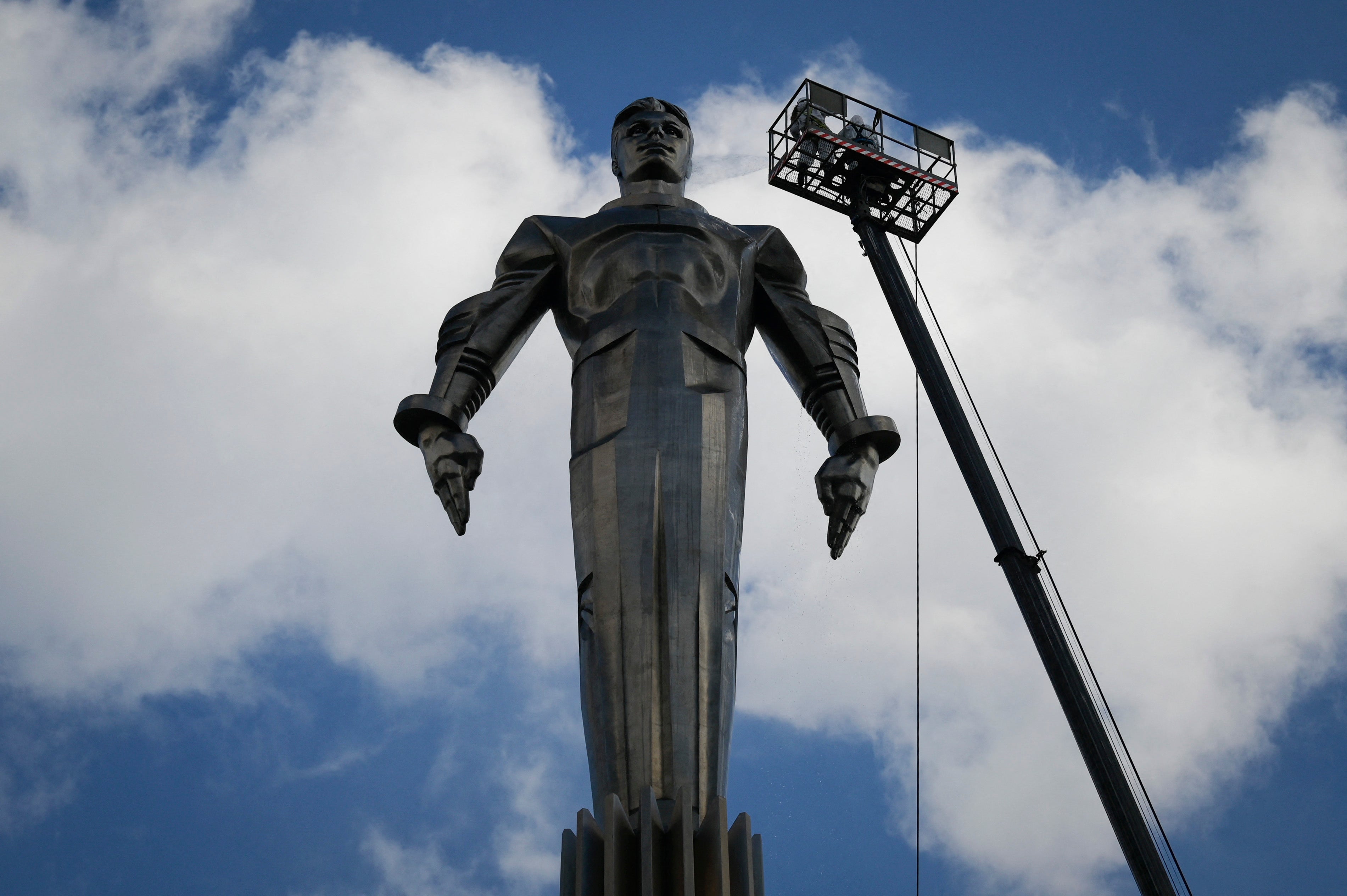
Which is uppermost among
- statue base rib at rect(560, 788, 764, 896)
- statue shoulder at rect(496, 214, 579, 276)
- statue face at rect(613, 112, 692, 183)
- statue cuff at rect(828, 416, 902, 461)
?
statue face at rect(613, 112, 692, 183)

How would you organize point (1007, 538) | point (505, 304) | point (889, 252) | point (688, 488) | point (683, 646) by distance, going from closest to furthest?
point (683, 646)
point (688, 488)
point (505, 304)
point (1007, 538)
point (889, 252)

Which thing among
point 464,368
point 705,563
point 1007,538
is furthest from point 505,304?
point 1007,538

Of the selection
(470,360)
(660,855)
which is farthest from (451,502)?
(660,855)

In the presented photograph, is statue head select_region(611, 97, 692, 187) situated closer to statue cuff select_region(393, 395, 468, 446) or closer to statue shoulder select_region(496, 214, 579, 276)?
statue shoulder select_region(496, 214, 579, 276)

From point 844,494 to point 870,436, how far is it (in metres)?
0.35

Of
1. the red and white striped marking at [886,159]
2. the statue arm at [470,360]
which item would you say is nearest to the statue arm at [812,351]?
the statue arm at [470,360]

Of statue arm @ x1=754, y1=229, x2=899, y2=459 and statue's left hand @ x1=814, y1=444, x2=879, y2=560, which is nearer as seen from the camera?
statue's left hand @ x1=814, y1=444, x2=879, y2=560

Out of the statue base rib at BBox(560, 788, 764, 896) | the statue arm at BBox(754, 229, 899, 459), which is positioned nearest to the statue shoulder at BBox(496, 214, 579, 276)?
the statue arm at BBox(754, 229, 899, 459)

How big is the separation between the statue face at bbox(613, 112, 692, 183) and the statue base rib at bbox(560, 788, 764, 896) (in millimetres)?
4426

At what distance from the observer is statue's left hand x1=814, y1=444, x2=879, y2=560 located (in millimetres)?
7816

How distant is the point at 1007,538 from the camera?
20.3 metres

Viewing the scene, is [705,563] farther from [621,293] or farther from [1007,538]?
[1007,538]

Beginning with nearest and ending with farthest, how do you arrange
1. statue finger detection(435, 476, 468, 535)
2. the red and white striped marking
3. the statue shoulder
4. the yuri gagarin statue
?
the yuri gagarin statue
statue finger detection(435, 476, 468, 535)
the statue shoulder
the red and white striped marking

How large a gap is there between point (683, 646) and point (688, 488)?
839 mm
